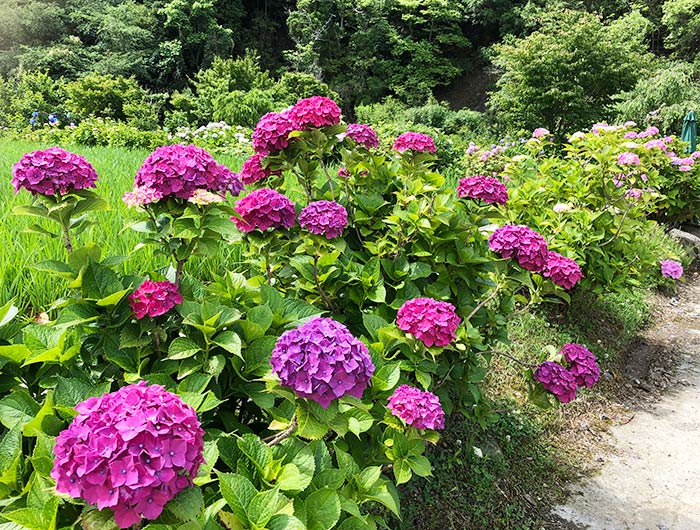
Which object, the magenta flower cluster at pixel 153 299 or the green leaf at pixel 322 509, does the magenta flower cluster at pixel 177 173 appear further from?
the green leaf at pixel 322 509

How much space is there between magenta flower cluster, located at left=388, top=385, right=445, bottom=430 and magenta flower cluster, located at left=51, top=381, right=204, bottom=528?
2.25ft

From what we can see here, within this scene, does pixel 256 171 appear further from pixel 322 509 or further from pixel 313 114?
pixel 322 509

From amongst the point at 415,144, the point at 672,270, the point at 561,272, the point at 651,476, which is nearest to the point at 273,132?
the point at 415,144

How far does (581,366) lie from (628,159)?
1.87 meters

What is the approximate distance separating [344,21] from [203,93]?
34.3 ft

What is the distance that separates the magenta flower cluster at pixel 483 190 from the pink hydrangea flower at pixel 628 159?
1558 mm

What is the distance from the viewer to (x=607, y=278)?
319cm

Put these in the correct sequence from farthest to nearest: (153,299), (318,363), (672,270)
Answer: (672,270), (153,299), (318,363)

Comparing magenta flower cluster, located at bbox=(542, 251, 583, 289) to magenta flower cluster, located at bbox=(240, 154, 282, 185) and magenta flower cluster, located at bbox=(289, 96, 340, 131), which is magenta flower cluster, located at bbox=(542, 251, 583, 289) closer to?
magenta flower cluster, located at bbox=(289, 96, 340, 131)

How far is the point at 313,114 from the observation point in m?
1.79

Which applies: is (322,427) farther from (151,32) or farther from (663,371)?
(151,32)

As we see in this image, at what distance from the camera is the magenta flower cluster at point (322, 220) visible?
1.63 m

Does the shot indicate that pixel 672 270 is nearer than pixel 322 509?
No

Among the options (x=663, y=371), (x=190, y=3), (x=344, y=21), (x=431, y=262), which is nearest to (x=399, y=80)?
(x=344, y=21)
